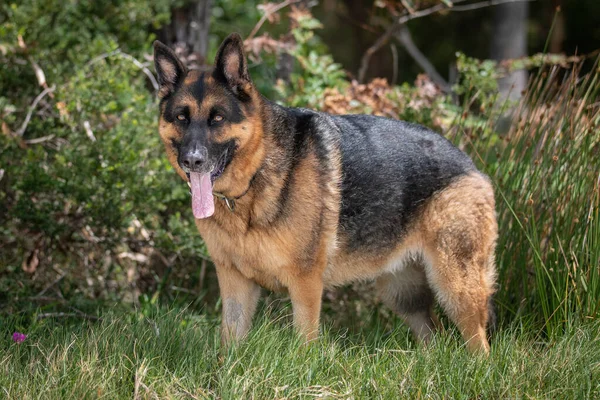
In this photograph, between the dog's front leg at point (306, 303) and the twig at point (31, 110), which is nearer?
the dog's front leg at point (306, 303)

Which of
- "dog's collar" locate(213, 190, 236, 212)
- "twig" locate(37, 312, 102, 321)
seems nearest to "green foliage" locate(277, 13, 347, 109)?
"dog's collar" locate(213, 190, 236, 212)

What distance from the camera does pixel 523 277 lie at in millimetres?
5379

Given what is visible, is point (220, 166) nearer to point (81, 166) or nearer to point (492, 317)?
point (81, 166)

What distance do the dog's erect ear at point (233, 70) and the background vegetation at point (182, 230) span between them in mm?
1373

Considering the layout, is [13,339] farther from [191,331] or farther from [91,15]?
[91,15]

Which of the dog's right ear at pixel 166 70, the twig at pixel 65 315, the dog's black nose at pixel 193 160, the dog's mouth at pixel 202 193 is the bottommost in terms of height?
the twig at pixel 65 315

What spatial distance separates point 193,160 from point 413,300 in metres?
2.01

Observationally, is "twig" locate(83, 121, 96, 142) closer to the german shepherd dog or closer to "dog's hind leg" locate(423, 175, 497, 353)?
the german shepherd dog

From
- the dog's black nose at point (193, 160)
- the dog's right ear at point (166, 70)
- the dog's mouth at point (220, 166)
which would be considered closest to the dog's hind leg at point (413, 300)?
the dog's mouth at point (220, 166)

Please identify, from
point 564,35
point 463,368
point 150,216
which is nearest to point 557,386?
point 463,368

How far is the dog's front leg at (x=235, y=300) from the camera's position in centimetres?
478

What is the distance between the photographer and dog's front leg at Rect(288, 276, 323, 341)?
4605 millimetres

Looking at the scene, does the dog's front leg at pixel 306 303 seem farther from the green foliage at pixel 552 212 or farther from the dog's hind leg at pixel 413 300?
the green foliage at pixel 552 212

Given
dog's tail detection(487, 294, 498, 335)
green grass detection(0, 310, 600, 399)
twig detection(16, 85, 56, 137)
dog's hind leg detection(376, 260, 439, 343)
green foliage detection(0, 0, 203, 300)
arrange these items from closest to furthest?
green grass detection(0, 310, 600, 399) < dog's tail detection(487, 294, 498, 335) < dog's hind leg detection(376, 260, 439, 343) < green foliage detection(0, 0, 203, 300) < twig detection(16, 85, 56, 137)
